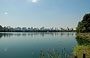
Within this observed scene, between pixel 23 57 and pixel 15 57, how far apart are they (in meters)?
1.29

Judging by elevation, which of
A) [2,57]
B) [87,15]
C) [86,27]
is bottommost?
[2,57]

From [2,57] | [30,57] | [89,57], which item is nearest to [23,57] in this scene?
[30,57]

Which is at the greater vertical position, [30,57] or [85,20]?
[85,20]

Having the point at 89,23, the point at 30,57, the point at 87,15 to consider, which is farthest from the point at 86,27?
the point at 30,57

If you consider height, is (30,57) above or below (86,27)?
below

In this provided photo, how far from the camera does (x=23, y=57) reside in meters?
23.8

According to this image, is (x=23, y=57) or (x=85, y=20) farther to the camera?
(x=85, y=20)

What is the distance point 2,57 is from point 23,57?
130 inches

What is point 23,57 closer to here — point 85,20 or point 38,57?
point 38,57

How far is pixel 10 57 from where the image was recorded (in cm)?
2400

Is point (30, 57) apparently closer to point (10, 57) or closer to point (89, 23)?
point (10, 57)

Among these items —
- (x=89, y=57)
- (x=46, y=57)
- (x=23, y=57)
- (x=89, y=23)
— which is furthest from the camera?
(x=89, y=23)

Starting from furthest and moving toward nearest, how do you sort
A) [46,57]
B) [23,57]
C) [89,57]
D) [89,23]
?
[89,23] < [23,57] < [46,57] < [89,57]

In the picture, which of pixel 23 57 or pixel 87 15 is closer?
pixel 23 57
